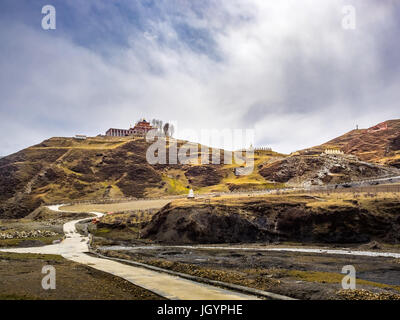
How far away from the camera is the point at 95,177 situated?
4838 inches

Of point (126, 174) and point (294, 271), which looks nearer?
point (294, 271)

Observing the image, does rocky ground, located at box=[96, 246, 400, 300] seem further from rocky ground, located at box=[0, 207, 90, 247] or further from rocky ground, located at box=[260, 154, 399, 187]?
rocky ground, located at box=[260, 154, 399, 187]

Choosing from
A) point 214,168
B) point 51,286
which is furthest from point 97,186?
point 51,286

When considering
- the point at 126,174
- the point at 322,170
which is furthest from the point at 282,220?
the point at 126,174

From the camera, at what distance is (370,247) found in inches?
1393

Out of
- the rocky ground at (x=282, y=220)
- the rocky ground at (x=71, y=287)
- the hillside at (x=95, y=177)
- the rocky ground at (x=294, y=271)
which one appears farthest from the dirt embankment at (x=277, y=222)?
the hillside at (x=95, y=177)

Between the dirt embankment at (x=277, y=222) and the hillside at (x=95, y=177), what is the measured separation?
187 ft

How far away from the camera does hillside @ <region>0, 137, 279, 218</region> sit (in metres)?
108

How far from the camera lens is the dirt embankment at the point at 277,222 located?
39750 mm

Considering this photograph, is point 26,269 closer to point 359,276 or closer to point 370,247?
point 359,276

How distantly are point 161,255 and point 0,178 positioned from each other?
4217 inches

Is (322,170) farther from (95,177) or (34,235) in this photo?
(34,235)

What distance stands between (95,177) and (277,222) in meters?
93.6

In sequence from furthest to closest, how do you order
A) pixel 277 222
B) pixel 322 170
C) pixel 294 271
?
pixel 322 170
pixel 277 222
pixel 294 271
